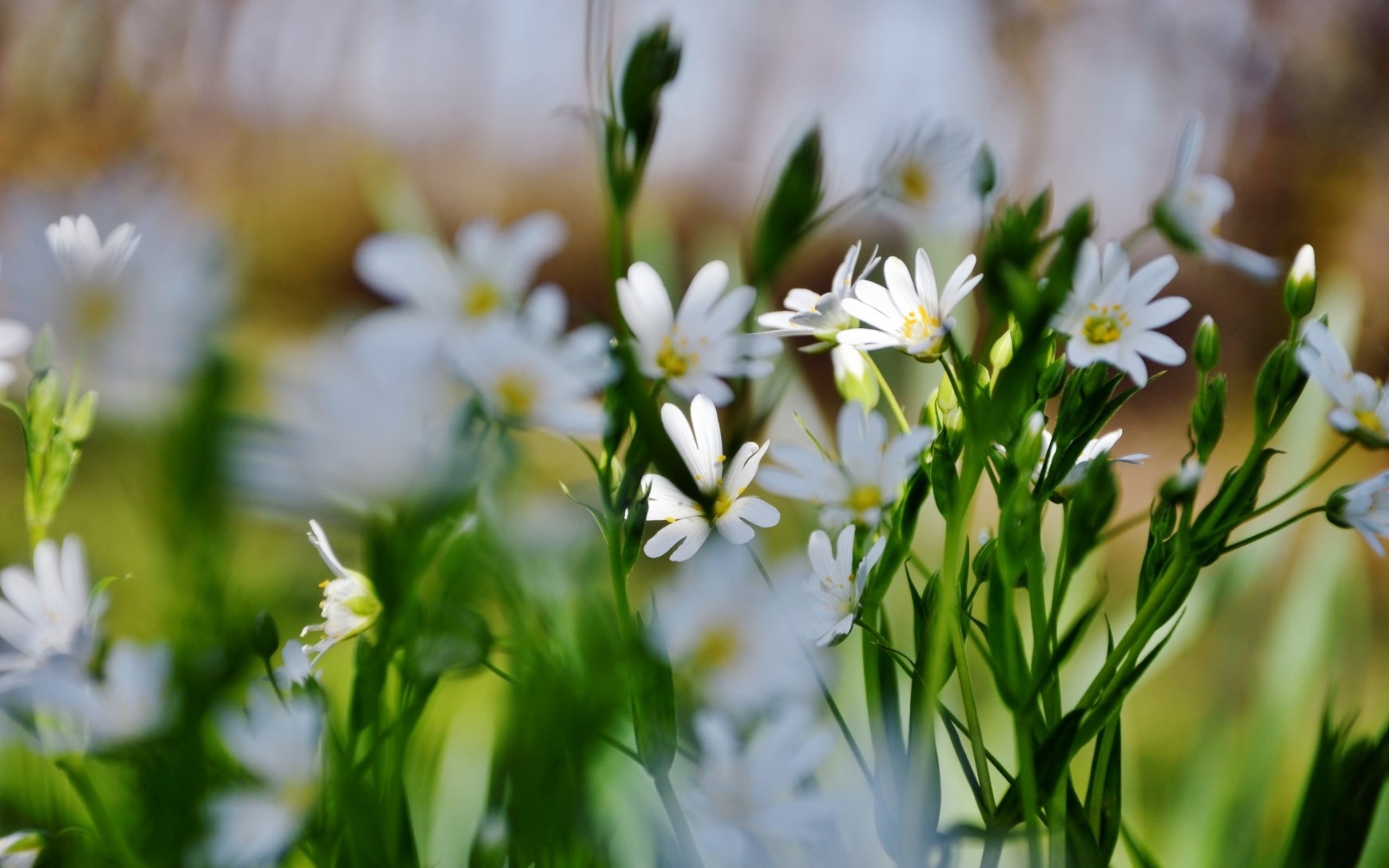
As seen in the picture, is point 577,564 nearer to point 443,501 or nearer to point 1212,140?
point 443,501

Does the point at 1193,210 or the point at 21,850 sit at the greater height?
the point at 1193,210

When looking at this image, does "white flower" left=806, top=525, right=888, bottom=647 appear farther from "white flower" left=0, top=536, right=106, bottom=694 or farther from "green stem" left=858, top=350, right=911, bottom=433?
"white flower" left=0, top=536, right=106, bottom=694

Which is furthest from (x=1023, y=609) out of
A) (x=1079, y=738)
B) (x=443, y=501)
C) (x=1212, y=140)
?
(x=1212, y=140)

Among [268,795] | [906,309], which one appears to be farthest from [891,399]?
[268,795]

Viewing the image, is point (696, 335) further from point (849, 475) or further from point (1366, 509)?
point (1366, 509)

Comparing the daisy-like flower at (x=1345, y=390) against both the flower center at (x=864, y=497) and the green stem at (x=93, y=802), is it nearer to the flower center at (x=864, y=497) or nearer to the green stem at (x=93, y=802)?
the flower center at (x=864, y=497)

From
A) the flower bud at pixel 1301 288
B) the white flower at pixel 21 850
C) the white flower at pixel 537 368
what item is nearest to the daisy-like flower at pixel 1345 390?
the flower bud at pixel 1301 288

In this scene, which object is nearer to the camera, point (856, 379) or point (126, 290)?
point (126, 290)
